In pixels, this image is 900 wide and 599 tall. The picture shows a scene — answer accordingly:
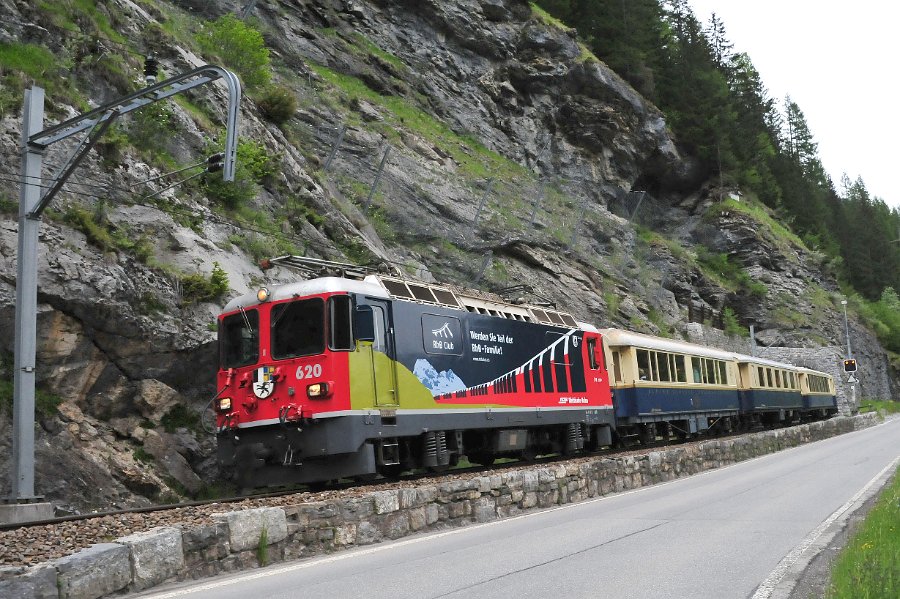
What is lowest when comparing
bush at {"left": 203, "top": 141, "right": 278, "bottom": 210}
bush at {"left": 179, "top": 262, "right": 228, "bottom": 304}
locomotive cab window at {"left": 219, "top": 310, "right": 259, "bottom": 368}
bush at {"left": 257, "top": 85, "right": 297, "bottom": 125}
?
locomotive cab window at {"left": 219, "top": 310, "right": 259, "bottom": 368}

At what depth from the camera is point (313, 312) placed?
1290cm

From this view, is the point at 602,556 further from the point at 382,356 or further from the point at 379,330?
the point at 379,330

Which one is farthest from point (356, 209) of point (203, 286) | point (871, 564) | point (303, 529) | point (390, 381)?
point (871, 564)

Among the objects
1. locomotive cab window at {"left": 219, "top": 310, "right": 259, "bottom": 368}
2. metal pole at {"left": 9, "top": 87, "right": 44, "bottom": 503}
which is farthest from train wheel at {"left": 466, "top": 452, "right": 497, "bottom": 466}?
metal pole at {"left": 9, "top": 87, "right": 44, "bottom": 503}

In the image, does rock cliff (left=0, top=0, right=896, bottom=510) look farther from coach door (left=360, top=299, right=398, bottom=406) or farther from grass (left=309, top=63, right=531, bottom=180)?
coach door (left=360, top=299, right=398, bottom=406)

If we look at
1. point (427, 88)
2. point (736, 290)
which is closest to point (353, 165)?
point (427, 88)

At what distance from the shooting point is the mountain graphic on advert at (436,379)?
14.0 metres

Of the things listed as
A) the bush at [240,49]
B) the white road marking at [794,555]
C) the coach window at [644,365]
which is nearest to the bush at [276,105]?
the bush at [240,49]

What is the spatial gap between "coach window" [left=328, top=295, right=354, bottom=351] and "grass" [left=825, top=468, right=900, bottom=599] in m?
7.48

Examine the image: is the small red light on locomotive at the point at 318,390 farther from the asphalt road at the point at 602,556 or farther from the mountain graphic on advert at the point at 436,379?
the asphalt road at the point at 602,556

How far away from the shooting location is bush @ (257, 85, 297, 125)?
26.2 meters

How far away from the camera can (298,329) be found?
1301 centimetres

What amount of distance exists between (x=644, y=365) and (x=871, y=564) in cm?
1681

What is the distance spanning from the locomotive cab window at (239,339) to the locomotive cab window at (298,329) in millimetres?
450
